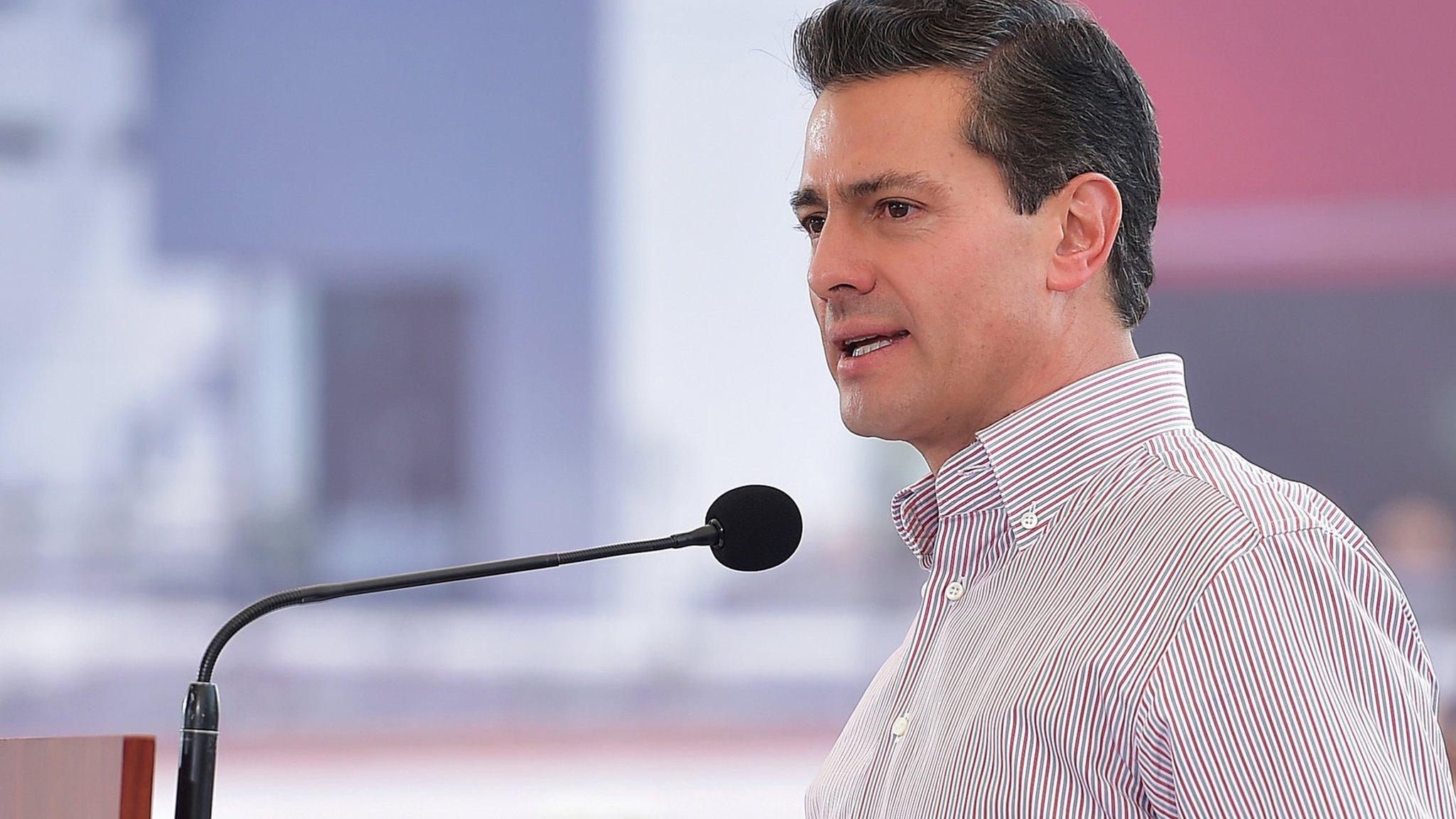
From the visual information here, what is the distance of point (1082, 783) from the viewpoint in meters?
0.81

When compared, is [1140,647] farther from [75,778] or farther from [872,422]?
[75,778]

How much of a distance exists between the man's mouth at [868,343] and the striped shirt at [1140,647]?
10 centimetres

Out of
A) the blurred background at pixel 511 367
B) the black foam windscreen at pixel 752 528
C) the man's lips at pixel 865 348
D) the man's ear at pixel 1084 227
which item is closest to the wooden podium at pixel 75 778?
the black foam windscreen at pixel 752 528

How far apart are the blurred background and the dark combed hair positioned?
5.86ft

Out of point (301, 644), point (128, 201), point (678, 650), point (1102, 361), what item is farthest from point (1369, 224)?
point (128, 201)

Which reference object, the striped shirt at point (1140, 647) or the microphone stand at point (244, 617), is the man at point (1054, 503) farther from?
the microphone stand at point (244, 617)

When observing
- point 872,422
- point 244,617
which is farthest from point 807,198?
point 244,617

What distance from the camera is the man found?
761 millimetres

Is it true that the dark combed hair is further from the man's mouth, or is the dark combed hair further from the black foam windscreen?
the black foam windscreen

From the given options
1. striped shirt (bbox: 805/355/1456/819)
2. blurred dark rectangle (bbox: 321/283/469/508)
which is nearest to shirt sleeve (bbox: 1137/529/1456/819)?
striped shirt (bbox: 805/355/1456/819)

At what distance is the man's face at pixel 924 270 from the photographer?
40.1 inches

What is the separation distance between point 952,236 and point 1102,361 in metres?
0.15

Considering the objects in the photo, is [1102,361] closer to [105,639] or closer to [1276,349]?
[1276,349]

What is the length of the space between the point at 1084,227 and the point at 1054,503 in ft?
0.74
